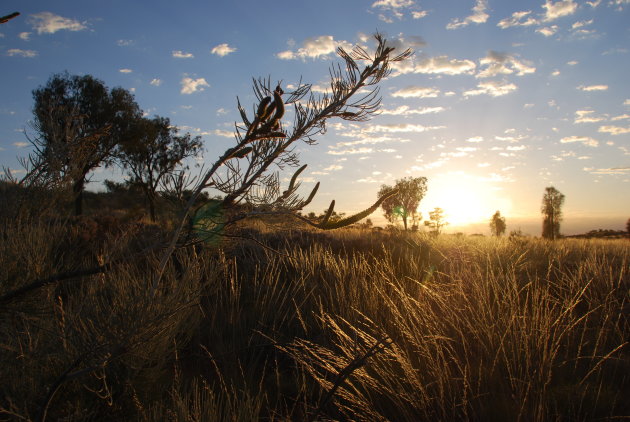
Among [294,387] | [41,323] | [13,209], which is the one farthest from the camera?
[294,387]

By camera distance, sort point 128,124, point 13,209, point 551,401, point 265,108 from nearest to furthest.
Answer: point 265,108
point 551,401
point 13,209
point 128,124

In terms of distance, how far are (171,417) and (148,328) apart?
0.73 m

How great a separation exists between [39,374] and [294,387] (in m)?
1.83

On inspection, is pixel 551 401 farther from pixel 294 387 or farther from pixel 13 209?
pixel 13 209

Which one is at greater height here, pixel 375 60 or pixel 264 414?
pixel 375 60

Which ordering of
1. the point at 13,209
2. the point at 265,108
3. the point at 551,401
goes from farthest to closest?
the point at 13,209 < the point at 551,401 < the point at 265,108

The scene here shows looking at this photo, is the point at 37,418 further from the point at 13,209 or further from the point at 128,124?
the point at 128,124

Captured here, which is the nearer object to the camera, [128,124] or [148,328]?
[148,328]

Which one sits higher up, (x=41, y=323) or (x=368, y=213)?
(x=368, y=213)

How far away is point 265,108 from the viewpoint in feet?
5.27

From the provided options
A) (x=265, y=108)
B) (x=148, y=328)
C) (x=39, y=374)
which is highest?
(x=265, y=108)

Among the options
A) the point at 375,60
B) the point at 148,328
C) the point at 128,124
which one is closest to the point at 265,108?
the point at 375,60

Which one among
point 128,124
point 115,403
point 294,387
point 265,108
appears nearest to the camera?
point 265,108

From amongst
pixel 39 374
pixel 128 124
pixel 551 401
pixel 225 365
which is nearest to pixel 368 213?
pixel 39 374
